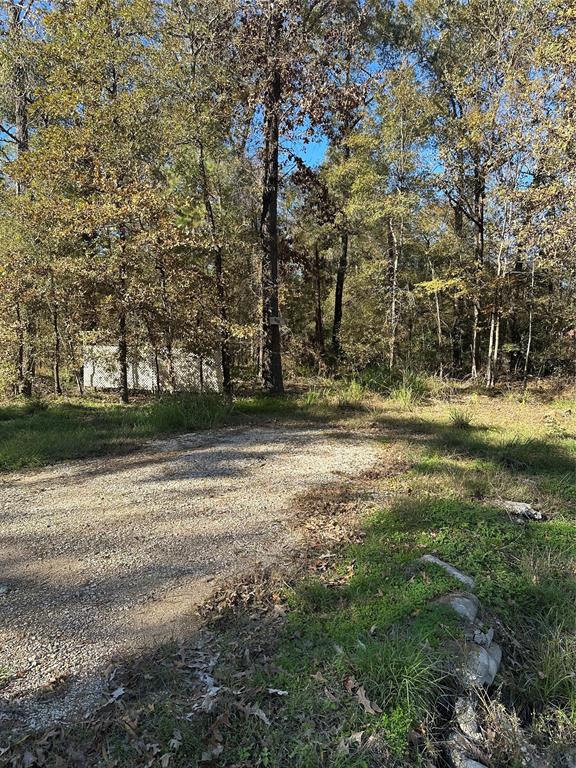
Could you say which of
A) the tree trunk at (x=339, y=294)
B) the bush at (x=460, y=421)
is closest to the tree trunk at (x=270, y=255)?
the bush at (x=460, y=421)

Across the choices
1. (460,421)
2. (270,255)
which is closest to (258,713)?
(460,421)

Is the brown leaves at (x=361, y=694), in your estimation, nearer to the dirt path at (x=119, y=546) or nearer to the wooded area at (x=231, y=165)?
the dirt path at (x=119, y=546)

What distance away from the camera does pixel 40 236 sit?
7.89m

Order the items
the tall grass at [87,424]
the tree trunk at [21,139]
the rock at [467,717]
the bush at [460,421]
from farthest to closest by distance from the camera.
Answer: the tree trunk at [21,139], the bush at [460,421], the tall grass at [87,424], the rock at [467,717]

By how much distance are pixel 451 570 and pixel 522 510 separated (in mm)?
1125

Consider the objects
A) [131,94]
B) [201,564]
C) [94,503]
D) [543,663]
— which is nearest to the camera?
[543,663]

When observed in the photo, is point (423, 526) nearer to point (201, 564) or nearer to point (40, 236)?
point (201, 564)

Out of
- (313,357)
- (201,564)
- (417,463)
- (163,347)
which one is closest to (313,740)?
(201,564)

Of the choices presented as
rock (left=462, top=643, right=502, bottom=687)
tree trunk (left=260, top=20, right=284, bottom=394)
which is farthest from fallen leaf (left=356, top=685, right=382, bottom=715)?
tree trunk (left=260, top=20, right=284, bottom=394)

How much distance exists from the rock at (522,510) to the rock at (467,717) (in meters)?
1.77

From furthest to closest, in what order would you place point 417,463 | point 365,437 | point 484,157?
point 484,157 < point 365,437 < point 417,463

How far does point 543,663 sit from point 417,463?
8.50 ft

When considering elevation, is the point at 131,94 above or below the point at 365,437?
above

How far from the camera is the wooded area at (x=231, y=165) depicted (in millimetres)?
7195
